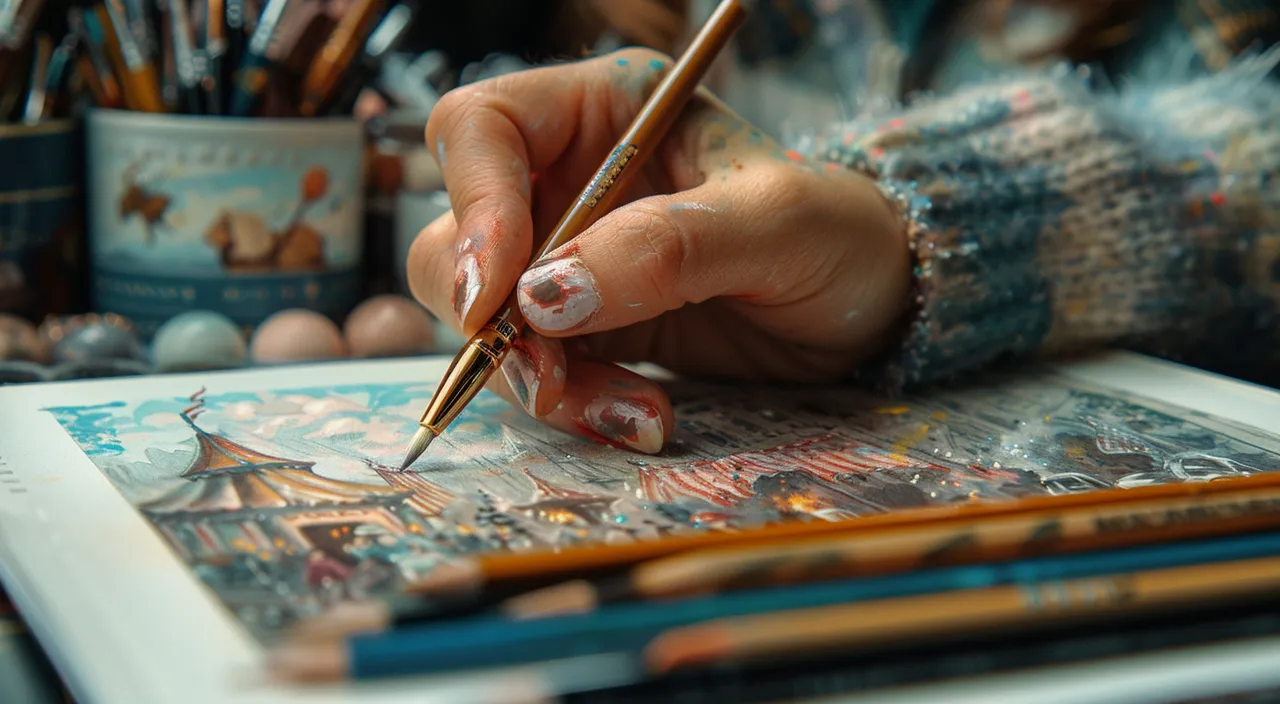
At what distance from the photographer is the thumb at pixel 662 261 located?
1.45ft

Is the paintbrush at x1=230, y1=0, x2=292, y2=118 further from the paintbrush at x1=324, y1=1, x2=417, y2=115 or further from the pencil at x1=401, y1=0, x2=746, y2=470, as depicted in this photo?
the pencil at x1=401, y1=0, x2=746, y2=470

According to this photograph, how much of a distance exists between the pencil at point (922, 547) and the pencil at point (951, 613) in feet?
0.05

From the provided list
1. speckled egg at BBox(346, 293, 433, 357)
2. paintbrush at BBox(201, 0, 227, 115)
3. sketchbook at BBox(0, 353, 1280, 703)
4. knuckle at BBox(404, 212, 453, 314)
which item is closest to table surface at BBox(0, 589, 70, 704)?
sketchbook at BBox(0, 353, 1280, 703)

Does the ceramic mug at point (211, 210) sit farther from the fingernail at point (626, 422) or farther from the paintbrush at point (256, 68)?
the fingernail at point (626, 422)

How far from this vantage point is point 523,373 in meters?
0.48

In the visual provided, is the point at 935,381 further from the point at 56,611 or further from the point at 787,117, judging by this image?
the point at 787,117

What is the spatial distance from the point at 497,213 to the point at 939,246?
0.21 m

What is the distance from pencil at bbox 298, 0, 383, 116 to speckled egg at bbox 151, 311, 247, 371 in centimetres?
16

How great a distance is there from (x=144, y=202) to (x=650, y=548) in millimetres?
543

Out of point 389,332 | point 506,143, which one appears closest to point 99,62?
point 389,332

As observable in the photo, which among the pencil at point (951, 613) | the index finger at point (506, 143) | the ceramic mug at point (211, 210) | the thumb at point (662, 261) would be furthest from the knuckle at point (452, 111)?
the pencil at point (951, 613)

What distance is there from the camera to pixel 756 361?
60cm

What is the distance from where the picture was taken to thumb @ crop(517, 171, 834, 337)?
441 mm

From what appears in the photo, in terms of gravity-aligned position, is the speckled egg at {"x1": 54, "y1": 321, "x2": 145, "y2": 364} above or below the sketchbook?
below
